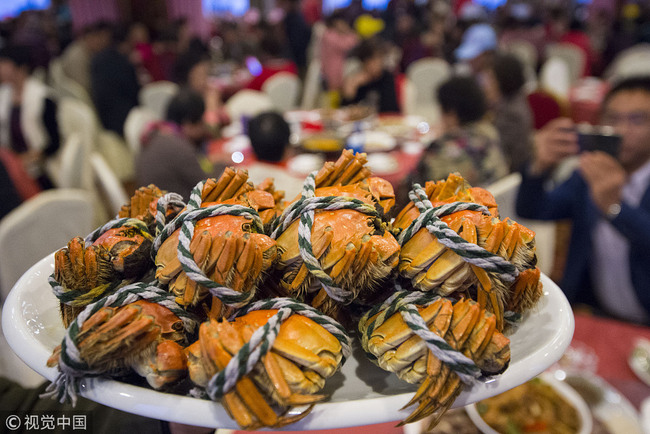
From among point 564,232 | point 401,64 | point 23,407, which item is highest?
point 23,407

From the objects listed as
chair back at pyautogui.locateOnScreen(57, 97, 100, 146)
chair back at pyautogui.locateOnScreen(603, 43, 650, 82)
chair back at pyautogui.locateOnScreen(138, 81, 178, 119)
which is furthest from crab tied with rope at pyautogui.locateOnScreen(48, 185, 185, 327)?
chair back at pyautogui.locateOnScreen(603, 43, 650, 82)

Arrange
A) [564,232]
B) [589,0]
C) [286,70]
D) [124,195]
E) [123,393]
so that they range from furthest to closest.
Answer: [589,0], [286,70], [564,232], [124,195], [123,393]

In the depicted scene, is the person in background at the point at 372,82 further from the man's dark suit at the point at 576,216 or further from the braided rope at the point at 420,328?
the braided rope at the point at 420,328

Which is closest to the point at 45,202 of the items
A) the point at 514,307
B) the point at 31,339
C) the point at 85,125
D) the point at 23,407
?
the point at 23,407

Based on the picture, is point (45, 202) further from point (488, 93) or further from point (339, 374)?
point (488, 93)

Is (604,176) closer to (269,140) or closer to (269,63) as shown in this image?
(269,140)

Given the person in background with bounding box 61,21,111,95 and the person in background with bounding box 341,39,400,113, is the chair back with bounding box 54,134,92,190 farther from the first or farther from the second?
the person in background with bounding box 61,21,111,95
